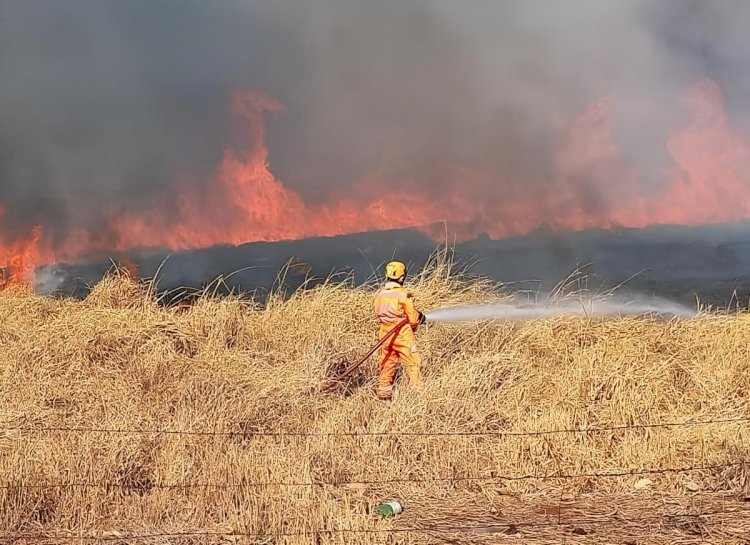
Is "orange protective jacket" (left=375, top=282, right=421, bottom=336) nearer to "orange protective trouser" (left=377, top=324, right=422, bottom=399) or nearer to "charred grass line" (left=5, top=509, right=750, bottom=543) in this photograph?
"orange protective trouser" (left=377, top=324, right=422, bottom=399)

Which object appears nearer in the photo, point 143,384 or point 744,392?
point 744,392

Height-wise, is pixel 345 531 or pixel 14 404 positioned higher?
pixel 14 404

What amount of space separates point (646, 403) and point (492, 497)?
232 cm

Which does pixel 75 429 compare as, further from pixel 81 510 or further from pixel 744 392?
pixel 744 392

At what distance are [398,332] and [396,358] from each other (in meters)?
0.35

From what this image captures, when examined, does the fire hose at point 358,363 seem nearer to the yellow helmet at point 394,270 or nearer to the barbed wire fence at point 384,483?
the yellow helmet at point 394,270

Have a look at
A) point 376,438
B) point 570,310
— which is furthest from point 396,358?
point 570,310

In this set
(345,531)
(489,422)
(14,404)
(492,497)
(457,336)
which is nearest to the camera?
(345,531)

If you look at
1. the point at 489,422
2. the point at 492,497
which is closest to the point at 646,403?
the point at 489,422

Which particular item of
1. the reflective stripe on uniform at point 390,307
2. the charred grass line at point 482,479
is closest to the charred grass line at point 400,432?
the charred grass line at point 482,479

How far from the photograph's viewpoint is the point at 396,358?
9.65m

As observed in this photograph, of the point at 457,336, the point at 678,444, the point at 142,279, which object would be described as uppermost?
the point at 142,279

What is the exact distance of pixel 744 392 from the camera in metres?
9.14

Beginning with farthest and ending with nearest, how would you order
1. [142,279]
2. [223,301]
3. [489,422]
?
1. [142,279]
2. [223,301]
3. [489,422]
